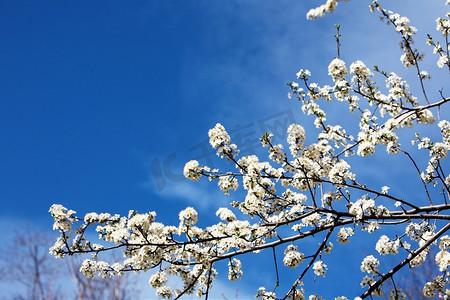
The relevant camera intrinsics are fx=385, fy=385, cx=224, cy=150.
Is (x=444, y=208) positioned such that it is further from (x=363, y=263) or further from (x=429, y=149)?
(x=363, y=263)

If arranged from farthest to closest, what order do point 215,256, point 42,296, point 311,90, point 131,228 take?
point 42,296
point 311,90
point 215,256
point 131,228

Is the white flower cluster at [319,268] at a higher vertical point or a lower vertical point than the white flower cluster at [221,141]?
lower

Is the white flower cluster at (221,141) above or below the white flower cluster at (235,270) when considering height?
above

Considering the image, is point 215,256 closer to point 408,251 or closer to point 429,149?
point 408,251

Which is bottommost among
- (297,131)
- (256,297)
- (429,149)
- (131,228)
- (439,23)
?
(256,297)

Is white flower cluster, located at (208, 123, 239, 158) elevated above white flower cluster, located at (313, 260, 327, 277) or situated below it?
above

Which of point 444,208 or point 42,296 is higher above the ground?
point 42,296

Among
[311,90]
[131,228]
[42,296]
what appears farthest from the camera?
[42,296]

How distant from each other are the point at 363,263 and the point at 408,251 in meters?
0.74

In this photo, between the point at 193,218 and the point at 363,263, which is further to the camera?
the point at 363,263

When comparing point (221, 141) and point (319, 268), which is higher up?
point (221, 141)

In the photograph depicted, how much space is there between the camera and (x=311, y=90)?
589 centimetres

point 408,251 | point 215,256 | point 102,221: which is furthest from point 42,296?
point 408,251

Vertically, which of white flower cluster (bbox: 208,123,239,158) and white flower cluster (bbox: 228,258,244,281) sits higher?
white flower cluster (bbox: 208,123,239,158)
